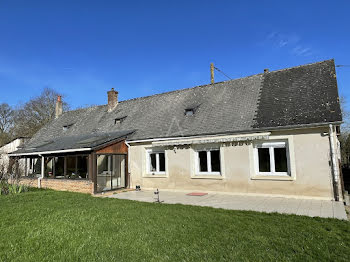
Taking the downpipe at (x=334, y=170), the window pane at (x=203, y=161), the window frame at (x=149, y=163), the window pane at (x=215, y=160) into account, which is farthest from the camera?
the window frame at (x=149, y=163)

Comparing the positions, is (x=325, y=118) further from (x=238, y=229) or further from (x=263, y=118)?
(x=238, y=229)

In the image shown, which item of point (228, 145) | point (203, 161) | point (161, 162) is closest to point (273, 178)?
point (228, 145)

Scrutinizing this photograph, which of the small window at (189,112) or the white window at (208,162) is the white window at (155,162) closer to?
the white window at (208,162)

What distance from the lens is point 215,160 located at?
14.3m

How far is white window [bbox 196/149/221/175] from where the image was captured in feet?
46.8

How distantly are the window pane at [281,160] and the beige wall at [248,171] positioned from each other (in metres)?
0.45

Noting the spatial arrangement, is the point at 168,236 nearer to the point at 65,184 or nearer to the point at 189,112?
the point at 189,112

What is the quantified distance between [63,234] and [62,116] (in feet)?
82.3

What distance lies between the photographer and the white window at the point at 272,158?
12.3m

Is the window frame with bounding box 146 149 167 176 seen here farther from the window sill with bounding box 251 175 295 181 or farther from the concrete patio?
the window sill with bounding box 251 175 295 181

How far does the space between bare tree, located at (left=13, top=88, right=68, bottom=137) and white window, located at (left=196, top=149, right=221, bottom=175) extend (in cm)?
3325

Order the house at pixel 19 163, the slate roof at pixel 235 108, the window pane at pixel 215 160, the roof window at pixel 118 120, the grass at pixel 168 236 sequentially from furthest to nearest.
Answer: the roof window at pixel 118 120 < the house at pixel 19 163 < the window pane at pixel 215 160 < the slate roof at pixel 235 108 < the grass at pixel 168 236

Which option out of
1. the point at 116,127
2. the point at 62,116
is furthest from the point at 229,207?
the point at 62,116

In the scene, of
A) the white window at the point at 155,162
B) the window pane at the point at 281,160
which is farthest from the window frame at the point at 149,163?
the window pane at the point at 281,160
